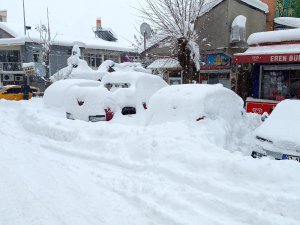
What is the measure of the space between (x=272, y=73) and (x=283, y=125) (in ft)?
31.3

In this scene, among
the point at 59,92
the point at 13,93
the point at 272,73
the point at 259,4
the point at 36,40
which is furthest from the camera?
the point at 36,40

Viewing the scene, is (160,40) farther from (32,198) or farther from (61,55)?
(61,55)

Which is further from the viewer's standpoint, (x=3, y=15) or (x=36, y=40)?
(x=3, y=15)

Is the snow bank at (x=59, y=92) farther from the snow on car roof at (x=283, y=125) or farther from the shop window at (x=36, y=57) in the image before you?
the shop window at (x=36, y=57)

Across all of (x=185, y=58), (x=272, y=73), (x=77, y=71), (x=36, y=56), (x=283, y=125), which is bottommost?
(x=283, y=125)

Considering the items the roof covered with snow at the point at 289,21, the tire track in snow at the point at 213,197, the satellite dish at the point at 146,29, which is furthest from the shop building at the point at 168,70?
the tire track in snow at the point at 213,197

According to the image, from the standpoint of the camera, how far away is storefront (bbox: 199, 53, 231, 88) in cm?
1805

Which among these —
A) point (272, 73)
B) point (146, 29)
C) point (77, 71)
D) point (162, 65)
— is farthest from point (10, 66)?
point (272, 73)

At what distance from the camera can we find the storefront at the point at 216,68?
1805cm

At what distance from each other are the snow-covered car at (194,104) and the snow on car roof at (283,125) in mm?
1133

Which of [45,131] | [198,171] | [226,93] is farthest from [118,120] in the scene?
[198,171]

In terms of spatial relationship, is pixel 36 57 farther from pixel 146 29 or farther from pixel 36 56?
pixel 146 29

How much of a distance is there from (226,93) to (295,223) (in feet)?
13.8

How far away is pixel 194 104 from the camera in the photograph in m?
6.82
